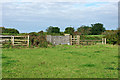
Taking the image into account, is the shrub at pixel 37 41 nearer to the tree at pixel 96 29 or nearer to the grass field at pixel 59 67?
the grass field at pixel 59 67

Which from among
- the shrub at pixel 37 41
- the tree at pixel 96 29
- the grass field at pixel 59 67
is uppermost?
the tree at pixel 96 29

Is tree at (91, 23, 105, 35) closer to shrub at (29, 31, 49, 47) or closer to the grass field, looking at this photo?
shrub at (29, 31, 49, 47)

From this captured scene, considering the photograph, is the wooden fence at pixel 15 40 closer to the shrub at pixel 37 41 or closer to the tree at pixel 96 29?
the shrub at pixel 37 41

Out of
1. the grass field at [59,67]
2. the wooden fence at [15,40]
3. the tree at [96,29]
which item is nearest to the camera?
the grass field at [59,67]

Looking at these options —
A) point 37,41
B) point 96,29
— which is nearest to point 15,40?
point 37,41

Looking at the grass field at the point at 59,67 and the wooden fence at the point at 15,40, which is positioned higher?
the wooden fence at the point at 15,40

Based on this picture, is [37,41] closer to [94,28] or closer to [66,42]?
[66,42]

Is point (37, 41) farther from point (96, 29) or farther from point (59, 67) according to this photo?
Result: point (96, 29)

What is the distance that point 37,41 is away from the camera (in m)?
26.2

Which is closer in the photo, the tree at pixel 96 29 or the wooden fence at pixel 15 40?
the wooden fence at pixel 15 40

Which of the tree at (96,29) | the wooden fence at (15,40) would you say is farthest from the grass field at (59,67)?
the tree at (96,29)

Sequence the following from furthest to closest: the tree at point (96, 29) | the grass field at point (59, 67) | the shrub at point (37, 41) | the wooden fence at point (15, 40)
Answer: the tree at point (96, 29) < the shrub at point (37, 41) < the wooden fence at point (15, 40) < the grass field at point (59, 67)

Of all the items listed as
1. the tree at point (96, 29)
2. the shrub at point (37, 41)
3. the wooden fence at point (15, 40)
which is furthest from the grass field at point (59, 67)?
the tree at point (96, 29)

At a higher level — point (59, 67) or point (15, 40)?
point (15, 40)
